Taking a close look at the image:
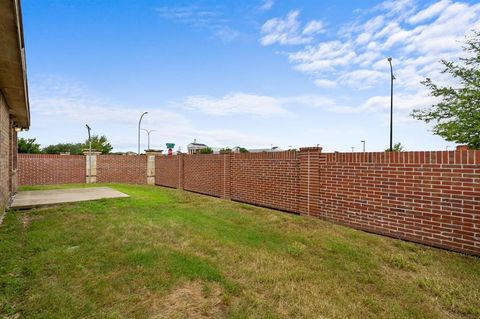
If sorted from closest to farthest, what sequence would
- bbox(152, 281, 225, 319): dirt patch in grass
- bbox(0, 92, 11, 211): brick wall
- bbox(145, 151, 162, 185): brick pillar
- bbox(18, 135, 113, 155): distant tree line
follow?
bbox(152, 281, 225, 319): dirt patch in grass → bbox(0, 92, 11, 211): brick wall → bbox(145, 151, 162, 185): brick pillar → bbox(18, 135, 113, 155): distant tree line

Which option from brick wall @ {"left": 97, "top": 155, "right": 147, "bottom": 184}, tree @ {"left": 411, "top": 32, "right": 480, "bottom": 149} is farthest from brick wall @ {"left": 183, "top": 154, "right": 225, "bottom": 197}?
tree @ {"left": 411, "top": 32, "right": 480, "bottom": 149}

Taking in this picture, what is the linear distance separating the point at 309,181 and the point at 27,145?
86.8 feet

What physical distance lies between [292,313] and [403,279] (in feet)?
5.87

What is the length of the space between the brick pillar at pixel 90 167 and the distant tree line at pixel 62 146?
2414mm

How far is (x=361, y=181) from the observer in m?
5.62

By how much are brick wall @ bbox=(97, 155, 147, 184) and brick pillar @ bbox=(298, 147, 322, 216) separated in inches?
541

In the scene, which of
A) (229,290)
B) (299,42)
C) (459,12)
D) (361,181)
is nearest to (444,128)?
(459,12)

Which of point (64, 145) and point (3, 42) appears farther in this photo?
point (64, 145)

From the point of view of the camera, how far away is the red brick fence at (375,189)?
4.19 metres

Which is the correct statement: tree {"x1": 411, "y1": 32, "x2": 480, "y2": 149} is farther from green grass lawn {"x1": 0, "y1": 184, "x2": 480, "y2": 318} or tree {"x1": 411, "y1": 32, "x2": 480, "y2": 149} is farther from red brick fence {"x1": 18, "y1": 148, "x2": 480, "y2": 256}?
green grass lawn {"x1": 0, "y1": 184, "x2": 480, "y2": 318}

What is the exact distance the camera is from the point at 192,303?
2643 millimetres

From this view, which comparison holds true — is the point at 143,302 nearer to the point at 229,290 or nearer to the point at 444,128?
the point at 229,290

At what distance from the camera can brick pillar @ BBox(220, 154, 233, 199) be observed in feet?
33.1

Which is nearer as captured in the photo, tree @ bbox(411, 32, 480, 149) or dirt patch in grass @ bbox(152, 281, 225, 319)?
dirt patch in grass @ bbox(152, 281, 225, 319)
